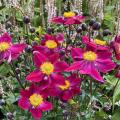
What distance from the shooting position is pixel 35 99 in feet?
5.67

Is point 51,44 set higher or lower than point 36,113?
higher

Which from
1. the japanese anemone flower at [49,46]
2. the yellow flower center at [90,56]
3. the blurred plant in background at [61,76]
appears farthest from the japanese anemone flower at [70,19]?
the yellow flower center at [90,56]

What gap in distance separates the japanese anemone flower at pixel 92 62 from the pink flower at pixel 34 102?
5.8 inches

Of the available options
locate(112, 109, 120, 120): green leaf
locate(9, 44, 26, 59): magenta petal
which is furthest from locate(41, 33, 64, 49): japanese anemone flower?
locate(112, 109, 120, 120): green leaf

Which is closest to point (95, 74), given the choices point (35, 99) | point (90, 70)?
point (90, 70)

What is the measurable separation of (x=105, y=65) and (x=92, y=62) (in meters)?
0.06

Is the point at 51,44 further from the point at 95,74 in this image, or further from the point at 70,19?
the point at 95,74

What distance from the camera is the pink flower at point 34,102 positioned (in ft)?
5.57

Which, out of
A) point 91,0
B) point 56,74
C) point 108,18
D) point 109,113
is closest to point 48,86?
point 56,74

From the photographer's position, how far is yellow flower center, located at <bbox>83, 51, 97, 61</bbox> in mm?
1752

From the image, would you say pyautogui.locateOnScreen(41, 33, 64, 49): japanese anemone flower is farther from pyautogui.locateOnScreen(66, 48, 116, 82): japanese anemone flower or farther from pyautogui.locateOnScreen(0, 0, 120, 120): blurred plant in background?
pyautogui.locateOnScreen(66, 48, 116, 82): japanese anemone flower

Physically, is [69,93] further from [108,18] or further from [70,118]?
[108,18]

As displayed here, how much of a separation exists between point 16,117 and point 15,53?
0.28 meters

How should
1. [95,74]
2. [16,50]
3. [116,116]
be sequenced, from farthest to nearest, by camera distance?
1. [116,116]
2. [16,50]
3. [95,74]
